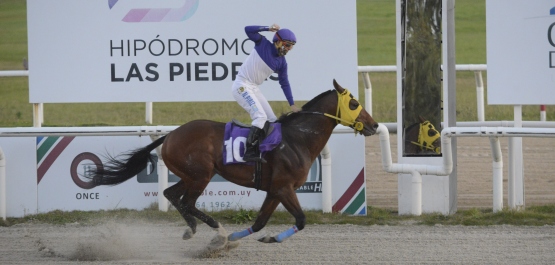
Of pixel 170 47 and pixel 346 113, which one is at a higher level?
pixel 170 47

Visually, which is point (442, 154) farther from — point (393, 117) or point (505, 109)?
point (505, 109)

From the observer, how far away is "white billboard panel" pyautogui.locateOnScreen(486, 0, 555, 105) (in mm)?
9156

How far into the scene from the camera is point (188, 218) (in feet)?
26.6

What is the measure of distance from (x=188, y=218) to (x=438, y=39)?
329 cm

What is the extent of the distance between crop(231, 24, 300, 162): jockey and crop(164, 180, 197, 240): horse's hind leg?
2.32ft

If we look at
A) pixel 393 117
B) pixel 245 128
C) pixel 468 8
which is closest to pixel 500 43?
pixel 245 128

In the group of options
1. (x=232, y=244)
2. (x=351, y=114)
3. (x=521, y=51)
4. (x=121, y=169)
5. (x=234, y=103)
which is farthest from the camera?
(x=234, y=103)

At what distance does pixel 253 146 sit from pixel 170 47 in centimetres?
228

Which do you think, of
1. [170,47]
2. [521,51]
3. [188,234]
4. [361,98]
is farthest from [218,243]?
[361,98]

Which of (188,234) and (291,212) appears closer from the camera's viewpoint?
(291,212)

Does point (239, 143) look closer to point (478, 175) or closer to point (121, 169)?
point (121, 169)

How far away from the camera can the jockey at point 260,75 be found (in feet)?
26.1

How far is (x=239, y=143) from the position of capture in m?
7.98

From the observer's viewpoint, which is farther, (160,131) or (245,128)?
(160,131)
